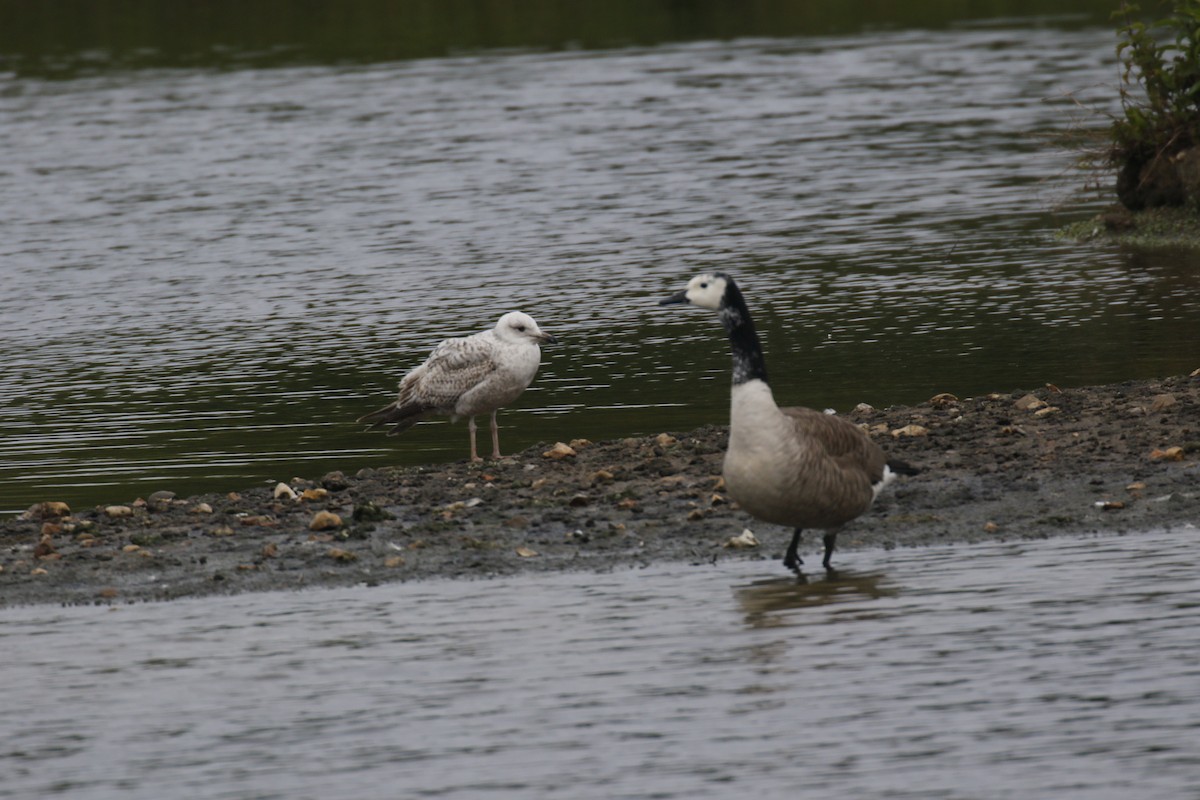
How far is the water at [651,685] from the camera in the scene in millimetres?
8992

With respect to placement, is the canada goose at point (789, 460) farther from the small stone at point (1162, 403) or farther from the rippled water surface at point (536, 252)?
the rippled water surface at point (536, 252)

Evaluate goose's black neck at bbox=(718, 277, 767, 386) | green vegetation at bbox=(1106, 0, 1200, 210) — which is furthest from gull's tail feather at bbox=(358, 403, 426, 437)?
green vegetation at bbox=(1106, 0, 1200, 210)

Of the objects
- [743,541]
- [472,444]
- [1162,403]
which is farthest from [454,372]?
[1162,403]

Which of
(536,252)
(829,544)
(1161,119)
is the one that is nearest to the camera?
(829,544)

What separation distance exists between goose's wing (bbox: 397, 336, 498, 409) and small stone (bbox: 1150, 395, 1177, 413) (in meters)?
5.58

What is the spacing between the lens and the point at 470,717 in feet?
32.6

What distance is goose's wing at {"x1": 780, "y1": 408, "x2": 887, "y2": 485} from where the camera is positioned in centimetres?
1209

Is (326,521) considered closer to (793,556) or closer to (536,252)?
(793,556)

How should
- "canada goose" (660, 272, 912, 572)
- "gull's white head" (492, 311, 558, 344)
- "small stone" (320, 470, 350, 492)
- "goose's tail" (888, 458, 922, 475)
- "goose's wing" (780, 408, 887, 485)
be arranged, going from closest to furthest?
"canada goose" (660, 272, 912, 572) → "goose's wing" (780, 408, 887, 485) → "goose's tail" (888, 458, 922, 475) → "small stone" (320, 470, 350, 492) → "gull's white head" (492, 311, 558, 344)

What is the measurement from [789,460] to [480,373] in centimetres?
551

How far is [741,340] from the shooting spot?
40.3 ft

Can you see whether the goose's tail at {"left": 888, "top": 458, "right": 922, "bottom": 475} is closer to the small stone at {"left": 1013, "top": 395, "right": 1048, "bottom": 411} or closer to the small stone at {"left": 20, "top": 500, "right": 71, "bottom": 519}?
the small stone at {"left": 1013, "top": 395, "right": 1048, "bottom": 411}

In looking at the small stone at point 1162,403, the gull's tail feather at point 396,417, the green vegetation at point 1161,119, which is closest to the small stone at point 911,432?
the small stone at point 1162,403

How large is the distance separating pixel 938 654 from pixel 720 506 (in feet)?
12.0
